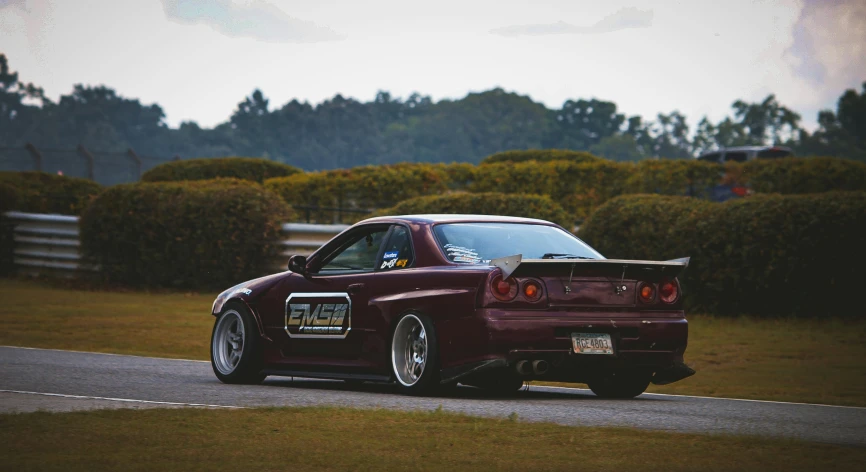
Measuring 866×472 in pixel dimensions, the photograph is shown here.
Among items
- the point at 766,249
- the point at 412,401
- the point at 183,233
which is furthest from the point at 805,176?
the point at 412,401

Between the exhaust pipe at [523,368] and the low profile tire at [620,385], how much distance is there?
1.16m

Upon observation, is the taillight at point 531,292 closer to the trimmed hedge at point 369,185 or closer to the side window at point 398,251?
the side window at point 398,251

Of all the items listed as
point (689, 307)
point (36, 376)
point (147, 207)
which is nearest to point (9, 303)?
point (147, 207)

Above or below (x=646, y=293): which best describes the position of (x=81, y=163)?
above

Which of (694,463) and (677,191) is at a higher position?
(677,191)

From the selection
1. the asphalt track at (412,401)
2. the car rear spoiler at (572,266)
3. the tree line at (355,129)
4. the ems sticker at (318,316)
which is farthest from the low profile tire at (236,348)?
the tree line at (355,129)

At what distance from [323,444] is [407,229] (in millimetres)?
3463

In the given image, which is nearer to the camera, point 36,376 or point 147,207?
point 36,376

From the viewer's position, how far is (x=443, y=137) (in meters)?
108

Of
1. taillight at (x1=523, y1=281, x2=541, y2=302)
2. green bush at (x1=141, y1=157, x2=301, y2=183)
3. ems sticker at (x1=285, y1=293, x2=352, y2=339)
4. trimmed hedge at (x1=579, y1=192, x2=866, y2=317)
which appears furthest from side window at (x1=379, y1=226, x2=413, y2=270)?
green bush at (x1=141, y1=157, x2=301, y2=183)

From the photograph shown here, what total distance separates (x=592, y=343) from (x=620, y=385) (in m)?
1.06

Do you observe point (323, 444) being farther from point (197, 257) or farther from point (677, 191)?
point (677, 191)

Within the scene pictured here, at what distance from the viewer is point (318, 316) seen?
10023mm

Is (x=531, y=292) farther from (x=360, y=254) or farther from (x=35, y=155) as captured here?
(x=35, y=155)
